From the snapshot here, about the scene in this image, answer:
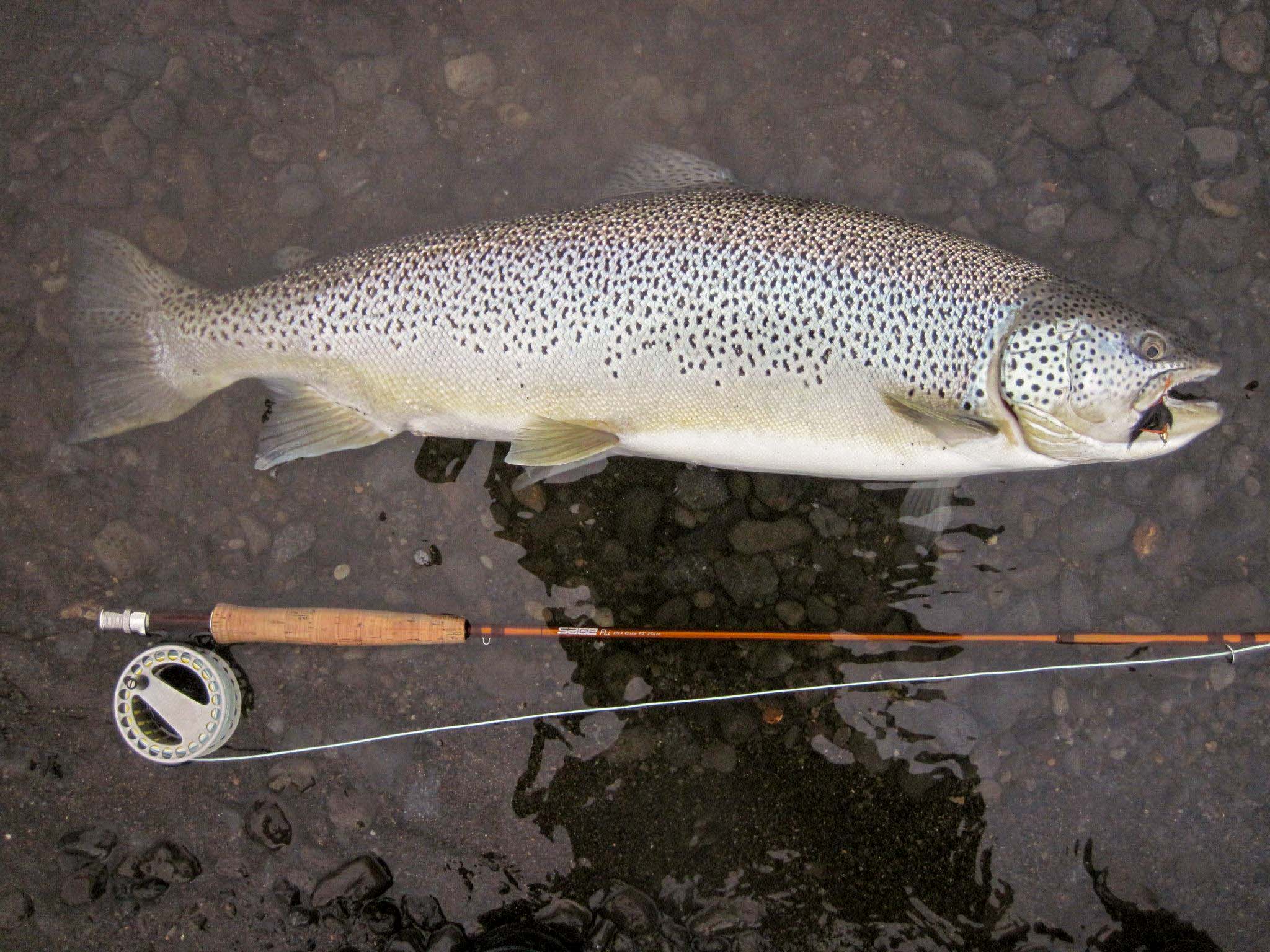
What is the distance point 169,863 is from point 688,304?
7.85 feet

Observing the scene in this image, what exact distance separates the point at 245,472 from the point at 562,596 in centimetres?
114

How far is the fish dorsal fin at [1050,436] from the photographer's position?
2.12m

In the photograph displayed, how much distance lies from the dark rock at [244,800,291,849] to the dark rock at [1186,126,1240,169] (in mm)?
3742

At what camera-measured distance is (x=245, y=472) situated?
2.62 metres

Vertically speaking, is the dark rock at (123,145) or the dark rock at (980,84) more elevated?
the dark rock at (980,84)

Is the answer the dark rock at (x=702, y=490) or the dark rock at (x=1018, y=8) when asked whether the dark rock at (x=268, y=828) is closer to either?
the dark rock at (x=702, y=490)

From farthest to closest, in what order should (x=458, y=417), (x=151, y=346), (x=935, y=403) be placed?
1. (x=151, y=346)
2. (x=458, y=417)
3. (x=935, y=403)

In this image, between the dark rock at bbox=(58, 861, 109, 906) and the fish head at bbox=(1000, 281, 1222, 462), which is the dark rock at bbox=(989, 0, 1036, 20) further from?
the dark rock at bbox=(58, 861, 109, 906)

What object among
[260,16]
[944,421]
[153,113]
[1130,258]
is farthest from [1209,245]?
[153,113]

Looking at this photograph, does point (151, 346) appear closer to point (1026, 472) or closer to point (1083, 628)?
point (1026, 472)

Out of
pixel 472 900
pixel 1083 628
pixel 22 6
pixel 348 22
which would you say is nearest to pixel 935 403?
pixel 1083 628

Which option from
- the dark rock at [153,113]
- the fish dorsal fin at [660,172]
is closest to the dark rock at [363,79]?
the dark rock at [153,113]

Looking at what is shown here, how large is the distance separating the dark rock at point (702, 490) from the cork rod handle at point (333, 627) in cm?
80

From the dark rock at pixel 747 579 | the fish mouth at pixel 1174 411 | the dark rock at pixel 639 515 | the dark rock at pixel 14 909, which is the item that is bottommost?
the dark rock at pixel 14 909
